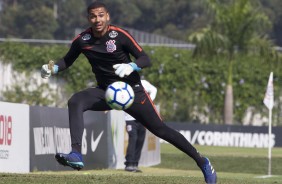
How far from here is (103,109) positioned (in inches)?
449

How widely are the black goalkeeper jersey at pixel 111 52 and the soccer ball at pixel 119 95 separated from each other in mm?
286

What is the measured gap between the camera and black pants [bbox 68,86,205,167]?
36.8 feet

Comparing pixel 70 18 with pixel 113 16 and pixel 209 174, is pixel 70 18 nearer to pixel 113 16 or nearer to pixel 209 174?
pixel 113 16

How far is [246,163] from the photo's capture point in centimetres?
2528

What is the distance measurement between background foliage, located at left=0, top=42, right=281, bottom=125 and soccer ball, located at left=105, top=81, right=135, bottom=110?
1166 inches

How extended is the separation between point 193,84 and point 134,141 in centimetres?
2228

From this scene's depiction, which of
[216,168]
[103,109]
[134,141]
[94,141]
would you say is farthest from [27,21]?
[103,109]

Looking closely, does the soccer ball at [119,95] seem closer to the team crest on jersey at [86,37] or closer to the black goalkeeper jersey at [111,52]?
the black goalkeeper jersey at [111,52]

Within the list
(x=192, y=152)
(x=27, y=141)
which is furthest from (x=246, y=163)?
(x=192, y=152)

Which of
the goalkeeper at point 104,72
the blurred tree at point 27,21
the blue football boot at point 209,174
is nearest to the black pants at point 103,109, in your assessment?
the goalkeeper at point 104,72

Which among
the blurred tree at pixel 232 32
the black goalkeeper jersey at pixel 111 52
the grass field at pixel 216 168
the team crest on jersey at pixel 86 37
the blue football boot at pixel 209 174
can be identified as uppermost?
the blurred tree at pixel 232 32

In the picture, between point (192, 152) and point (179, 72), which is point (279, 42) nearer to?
point (179, 72)

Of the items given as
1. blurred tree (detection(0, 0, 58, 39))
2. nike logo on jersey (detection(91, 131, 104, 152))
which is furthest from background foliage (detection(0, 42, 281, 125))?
blurred tree (detection(0, 0, 58, 39))

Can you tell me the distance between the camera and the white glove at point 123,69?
1086 centimetres
